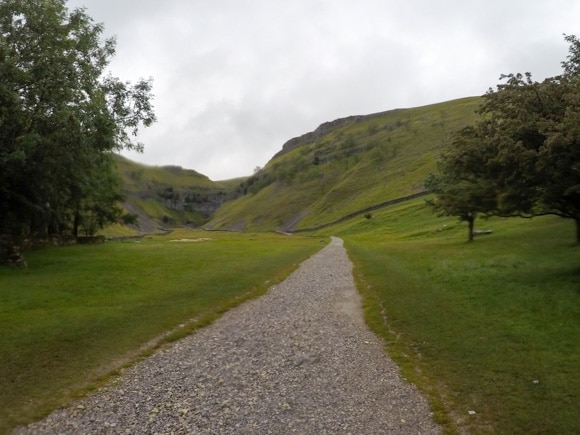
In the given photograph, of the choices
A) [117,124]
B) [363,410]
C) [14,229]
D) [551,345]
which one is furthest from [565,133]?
[14,229]

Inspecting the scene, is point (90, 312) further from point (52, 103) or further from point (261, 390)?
point (52, 103)

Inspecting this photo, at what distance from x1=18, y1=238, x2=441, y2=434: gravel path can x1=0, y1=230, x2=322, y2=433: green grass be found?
122cm

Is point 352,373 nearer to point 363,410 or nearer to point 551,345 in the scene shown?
point 363,410

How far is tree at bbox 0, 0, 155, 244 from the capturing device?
28.4 metres

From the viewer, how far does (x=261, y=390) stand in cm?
1202

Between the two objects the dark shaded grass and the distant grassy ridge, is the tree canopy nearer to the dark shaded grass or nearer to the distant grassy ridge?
the dark shaded grass

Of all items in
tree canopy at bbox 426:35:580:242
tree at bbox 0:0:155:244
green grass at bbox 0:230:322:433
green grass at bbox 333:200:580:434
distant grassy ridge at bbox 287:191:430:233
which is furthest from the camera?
distant grassy ridge at bbox 287:191:430:233

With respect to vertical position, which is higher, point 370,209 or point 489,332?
point 370,209

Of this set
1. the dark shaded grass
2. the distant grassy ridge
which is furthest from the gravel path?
the distant grassy ridge

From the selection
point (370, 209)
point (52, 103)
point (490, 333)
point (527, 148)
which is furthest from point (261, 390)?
point (370, 209)

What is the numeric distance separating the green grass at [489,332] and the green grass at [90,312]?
893cm

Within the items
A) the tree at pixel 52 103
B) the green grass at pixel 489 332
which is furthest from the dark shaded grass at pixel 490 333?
the tree at pixel 52 103

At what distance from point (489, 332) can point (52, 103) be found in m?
30.2

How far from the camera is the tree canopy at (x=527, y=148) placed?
1867cm
